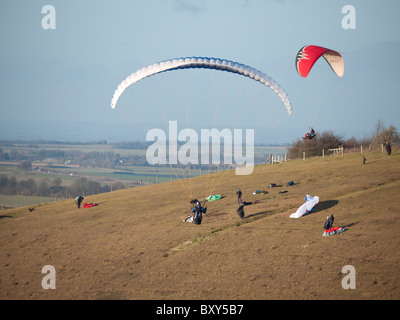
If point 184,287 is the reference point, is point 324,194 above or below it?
above

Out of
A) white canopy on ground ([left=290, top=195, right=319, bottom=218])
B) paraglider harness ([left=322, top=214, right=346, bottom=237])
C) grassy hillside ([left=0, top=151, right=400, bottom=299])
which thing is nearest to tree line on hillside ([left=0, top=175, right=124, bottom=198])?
grassy hillside ([left=0, top=151, right=400, bottom=299])

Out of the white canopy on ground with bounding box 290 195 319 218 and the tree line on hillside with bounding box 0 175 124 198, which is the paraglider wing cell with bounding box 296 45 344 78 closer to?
the white canopy on ground with bounding box 290 195 319 218

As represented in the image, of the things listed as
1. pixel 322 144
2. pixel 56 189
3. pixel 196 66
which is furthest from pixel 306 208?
pixel 56 189

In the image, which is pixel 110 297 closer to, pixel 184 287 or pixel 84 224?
A: pixel 184 287

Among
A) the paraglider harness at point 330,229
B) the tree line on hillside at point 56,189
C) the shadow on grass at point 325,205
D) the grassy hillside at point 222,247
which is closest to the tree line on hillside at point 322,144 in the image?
the grassy hillside at point 222,247

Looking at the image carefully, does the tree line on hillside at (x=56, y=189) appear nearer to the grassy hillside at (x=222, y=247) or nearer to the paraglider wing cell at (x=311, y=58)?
the grassy hillside at (x=222, y=247)

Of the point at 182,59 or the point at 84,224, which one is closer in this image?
the point at 182,59
